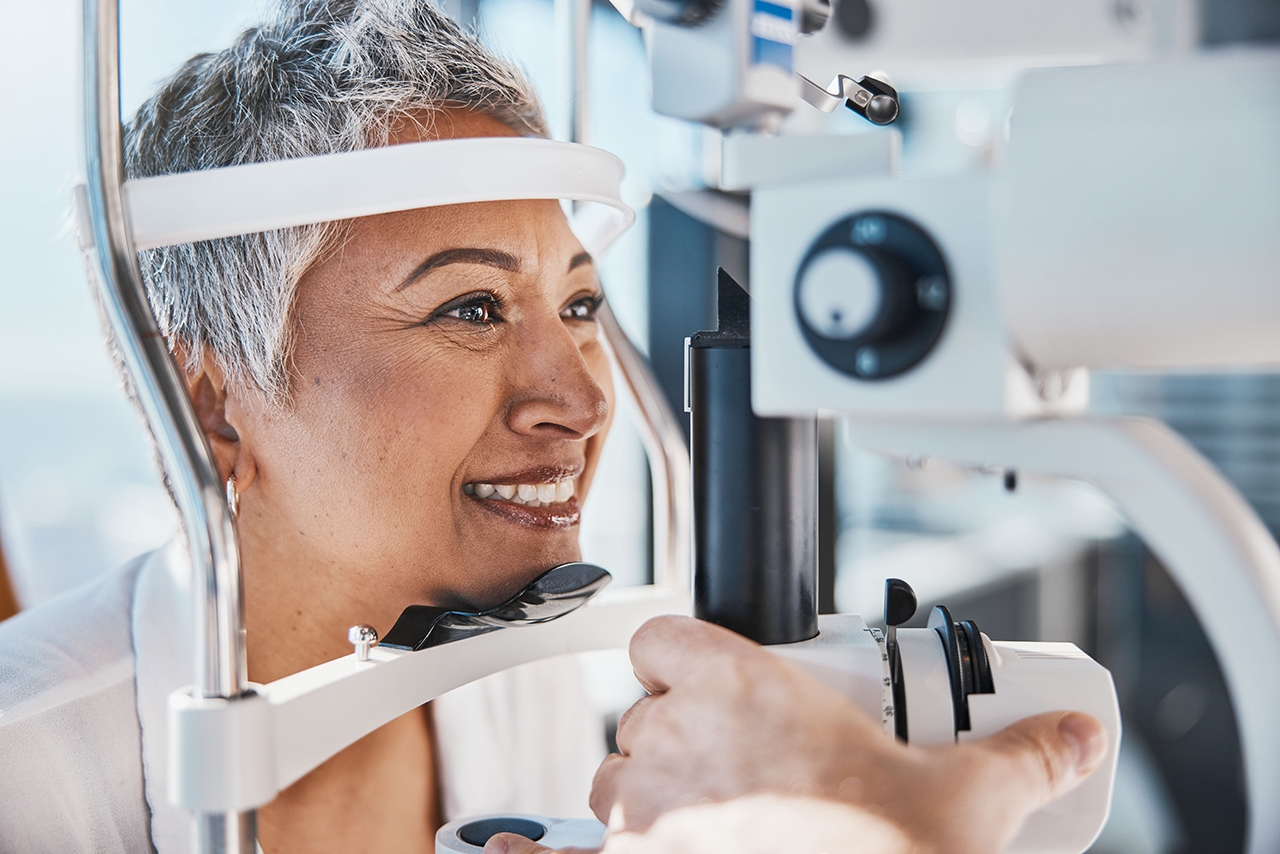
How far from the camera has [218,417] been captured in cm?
91

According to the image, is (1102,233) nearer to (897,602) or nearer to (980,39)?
(897,602)

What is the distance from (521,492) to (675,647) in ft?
1.15

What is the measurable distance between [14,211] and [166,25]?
56 centimetres

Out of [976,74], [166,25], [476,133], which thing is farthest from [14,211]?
[976,74]

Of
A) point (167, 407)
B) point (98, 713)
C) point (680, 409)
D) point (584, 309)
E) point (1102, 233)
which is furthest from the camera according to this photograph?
point (680, 409)

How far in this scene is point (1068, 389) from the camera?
0.54 m

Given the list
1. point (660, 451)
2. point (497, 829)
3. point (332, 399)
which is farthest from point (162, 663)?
point (660, 451)

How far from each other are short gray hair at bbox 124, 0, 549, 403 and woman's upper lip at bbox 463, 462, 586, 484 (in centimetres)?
21

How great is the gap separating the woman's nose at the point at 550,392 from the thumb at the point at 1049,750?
1.55 feet

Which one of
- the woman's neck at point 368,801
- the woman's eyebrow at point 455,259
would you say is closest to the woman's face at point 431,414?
the woman's eyebrow at point 455,259

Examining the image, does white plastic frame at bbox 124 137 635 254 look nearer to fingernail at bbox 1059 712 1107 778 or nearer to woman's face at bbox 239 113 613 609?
woman's face at bbox 239 113 613 609

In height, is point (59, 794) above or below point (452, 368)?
below

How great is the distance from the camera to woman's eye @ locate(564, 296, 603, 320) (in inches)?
40.8

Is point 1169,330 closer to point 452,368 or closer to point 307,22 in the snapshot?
point 452,368
